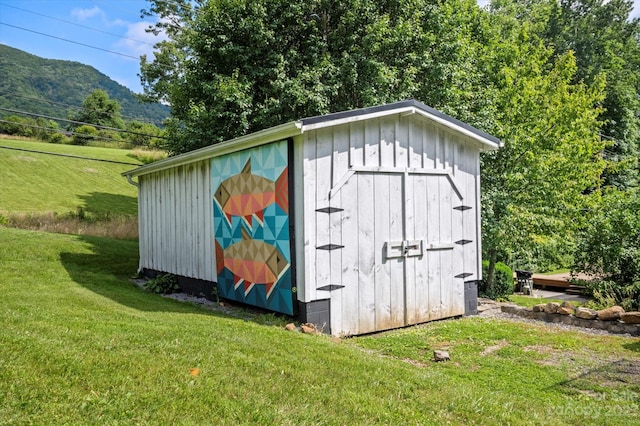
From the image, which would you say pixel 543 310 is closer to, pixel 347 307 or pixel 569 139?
pixel 347 307

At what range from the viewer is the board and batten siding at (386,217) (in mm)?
6543

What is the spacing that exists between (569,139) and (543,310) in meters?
6.50

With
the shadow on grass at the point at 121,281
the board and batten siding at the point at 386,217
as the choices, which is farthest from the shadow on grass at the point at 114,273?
the board and batten siding at the point at 386,217

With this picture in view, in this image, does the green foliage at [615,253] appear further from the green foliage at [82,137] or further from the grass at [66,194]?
the green foliage at [82,137]

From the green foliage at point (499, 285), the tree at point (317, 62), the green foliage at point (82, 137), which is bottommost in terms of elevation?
the green foliage at point (499, 285)

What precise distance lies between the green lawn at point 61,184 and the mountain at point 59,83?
1811 centimetres

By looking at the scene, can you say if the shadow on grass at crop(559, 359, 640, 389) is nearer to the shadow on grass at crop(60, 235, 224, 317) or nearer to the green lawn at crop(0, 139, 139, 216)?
the shadow on grass at crop(60, 235, 224, 317)

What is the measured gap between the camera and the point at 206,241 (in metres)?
8.84

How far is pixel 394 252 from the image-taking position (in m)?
7.23

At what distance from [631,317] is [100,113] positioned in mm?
46286

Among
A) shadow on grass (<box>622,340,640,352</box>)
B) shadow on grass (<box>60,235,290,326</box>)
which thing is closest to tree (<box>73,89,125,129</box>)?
shadow on grass (<box>60,235,290,326</box>)

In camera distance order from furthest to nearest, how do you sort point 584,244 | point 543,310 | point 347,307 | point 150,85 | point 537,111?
point 150,85, point 537,111, point 584,244, point 543,310, point 347,307

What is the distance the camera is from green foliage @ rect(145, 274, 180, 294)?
382 inches

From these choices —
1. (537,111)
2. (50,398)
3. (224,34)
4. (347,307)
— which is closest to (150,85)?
(224,34)
